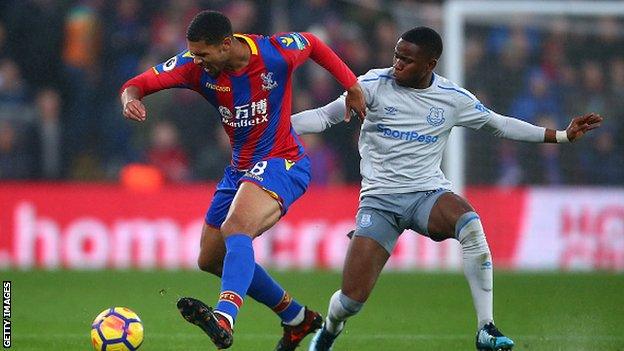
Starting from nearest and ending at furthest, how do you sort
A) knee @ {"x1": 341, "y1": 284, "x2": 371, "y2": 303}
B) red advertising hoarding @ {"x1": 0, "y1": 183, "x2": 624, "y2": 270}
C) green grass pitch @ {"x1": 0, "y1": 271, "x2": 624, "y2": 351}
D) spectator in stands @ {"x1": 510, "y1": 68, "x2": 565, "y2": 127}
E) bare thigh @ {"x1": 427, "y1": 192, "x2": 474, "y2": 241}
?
knee @ {"x1": 341, "y1": 284, "x2": 371, "y2": 303} → bare thigh @ {"x1": 427, "y1": 192, "x2": 474, "y2": 241} → green grass pitch @ {"x1": 0, "y1": 271, "x2": 624, "y2": 351} → red advertising hoarding @ {"x1": 0, "y1": 183, "x2": 624, "y2": 270} → spectator in stands @ {"x1": 510, "y1": 68, "x2": 565, "y2": 127}

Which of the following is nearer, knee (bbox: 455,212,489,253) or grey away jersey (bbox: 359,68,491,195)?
knee (bbox: 455,212,489,253)

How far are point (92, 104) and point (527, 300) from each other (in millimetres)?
7270

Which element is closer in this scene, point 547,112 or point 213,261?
point 213,261

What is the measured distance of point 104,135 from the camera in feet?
56.2

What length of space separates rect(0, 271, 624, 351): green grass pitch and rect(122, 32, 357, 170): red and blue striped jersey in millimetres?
1416

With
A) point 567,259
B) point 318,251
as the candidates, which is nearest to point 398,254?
point 318,251

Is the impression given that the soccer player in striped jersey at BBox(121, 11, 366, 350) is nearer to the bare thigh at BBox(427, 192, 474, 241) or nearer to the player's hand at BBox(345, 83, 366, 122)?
the player's hand at BBox(345, 83, 366, 122)

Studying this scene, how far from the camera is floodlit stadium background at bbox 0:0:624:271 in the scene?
16328 mm

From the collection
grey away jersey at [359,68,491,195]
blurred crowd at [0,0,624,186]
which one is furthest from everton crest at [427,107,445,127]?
blurred crowd at [0,0,624,186]

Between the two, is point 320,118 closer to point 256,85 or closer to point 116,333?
point 256,85

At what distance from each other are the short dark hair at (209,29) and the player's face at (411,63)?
1.08 m

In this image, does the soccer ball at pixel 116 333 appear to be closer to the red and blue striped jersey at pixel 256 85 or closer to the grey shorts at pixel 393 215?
the red and blue striped jersey at pixel 256 85

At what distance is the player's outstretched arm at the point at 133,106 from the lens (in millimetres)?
7355

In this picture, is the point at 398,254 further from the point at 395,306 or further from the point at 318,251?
the point at 395,306
